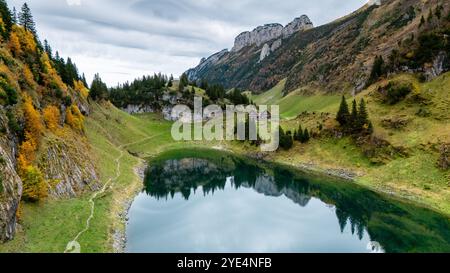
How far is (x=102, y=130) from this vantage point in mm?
112312

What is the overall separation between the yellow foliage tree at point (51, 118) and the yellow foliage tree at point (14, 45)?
1188 cm

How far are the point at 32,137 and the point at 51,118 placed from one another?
11754 millimetres

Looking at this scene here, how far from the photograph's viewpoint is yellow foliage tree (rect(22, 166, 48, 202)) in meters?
45.1

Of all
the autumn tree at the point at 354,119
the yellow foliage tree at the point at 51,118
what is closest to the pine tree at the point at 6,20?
the yellow foliage tree at the point at 51,118

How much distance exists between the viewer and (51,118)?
63344 mm

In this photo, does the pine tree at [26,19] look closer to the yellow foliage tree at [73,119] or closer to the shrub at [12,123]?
the yellow foliage tree at [73,119]

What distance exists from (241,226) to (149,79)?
151 meters

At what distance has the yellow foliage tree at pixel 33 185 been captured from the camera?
45.1 meters

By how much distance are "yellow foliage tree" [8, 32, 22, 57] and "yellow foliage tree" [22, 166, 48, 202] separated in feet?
99.9

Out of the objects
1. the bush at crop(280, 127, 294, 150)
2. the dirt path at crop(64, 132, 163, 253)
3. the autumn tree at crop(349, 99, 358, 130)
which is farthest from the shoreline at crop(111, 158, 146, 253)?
the autumn tree at crop(349, 99, 358, 130)
